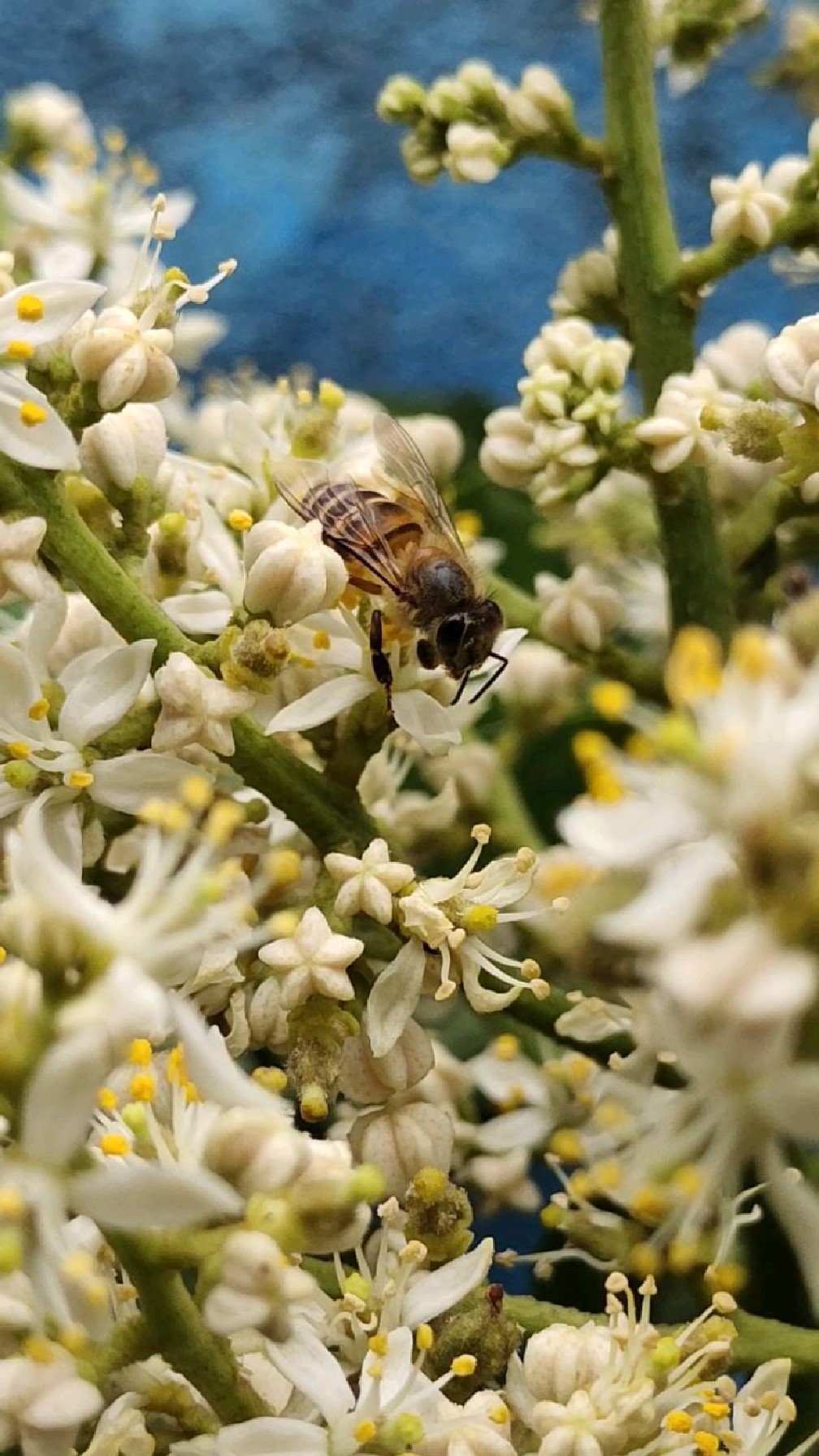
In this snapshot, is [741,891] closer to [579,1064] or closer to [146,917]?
[146,917]

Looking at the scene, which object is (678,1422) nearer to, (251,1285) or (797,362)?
(251,1285)

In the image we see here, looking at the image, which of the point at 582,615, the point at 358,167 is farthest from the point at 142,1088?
the point at 358,167

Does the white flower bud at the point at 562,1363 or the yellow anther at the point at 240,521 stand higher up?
the yellow anther at the point at 240,521

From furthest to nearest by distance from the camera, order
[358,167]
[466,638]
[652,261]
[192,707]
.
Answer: [358,167]
[652,261]
[466,638]
[192,707]

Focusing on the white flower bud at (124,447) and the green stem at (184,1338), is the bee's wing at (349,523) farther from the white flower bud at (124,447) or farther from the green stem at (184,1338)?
the green stem at (184,1338)

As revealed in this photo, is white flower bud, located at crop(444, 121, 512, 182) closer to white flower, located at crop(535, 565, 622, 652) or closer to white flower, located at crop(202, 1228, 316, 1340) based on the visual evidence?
white flower, located at crop(535, 565, 622, 652)

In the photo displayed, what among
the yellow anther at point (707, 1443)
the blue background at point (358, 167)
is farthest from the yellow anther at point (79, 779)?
the blue background at point (358, 167)

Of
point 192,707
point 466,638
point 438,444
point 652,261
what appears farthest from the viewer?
point 438,444
